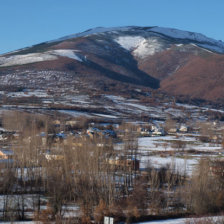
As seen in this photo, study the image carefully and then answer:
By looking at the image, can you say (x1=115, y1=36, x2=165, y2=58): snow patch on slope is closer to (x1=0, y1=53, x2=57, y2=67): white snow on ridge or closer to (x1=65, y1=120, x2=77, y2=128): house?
(x1=0, y1=53, x2=57, y2=67): white snow on ridge

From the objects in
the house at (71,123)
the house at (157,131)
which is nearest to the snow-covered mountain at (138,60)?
the house at (157,131)

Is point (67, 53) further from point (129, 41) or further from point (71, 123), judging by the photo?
point (71, 123)

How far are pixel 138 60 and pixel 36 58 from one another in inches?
2018

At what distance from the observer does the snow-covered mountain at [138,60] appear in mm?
120994

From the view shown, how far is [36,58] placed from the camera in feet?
411

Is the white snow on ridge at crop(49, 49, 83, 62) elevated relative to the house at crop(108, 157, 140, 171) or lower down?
elevated

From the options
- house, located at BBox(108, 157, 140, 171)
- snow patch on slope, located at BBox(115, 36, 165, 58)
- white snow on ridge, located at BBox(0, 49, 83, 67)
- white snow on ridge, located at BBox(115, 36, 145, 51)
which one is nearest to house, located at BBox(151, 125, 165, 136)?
house, located at BBox(108, 157, 140, 171)

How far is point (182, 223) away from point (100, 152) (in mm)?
8349

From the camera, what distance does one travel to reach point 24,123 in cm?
4216

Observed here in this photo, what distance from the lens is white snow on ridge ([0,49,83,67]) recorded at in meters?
123

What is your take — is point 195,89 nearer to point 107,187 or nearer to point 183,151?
point 183,151

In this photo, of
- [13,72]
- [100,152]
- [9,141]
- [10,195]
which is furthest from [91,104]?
[10,195]

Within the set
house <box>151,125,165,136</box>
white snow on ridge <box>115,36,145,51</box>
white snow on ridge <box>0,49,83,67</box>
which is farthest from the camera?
white snow on ridge <box>115,36,145,51</box>

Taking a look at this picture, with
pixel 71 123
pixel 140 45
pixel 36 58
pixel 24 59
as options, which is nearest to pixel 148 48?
pixel 140 45
